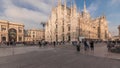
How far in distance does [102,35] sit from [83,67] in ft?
341

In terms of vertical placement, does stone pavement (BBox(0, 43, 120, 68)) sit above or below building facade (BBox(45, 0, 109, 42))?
below

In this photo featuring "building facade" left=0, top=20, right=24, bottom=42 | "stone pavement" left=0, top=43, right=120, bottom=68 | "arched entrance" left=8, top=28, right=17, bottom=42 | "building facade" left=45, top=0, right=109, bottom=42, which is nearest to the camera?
"stone pavement" left=0, top=43, right=120, bottom=68

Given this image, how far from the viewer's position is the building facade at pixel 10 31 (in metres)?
80.9

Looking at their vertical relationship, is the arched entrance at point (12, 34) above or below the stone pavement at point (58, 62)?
above

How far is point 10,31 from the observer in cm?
8712

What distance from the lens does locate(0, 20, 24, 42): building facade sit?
80.9 metres

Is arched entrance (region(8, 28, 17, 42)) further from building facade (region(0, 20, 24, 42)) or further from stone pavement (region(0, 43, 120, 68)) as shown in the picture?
stone pavement (region(0, 43, 120, 68))

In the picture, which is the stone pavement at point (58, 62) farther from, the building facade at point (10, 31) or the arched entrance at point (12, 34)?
the arched entrance at point (12, 34)

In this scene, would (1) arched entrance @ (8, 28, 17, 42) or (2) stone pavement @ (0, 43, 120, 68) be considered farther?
(1) arched entrance @ (8, 28, 17, 42)

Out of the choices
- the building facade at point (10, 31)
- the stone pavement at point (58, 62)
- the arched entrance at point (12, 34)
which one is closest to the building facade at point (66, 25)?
the building facade at point (10, 31)

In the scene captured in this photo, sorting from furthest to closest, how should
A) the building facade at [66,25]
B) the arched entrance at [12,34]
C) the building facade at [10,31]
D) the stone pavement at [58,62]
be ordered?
the arched entrance at [12,34] < the building facade at [10,31] < the building facade at [66,25] < the stone pavement at [58,62]

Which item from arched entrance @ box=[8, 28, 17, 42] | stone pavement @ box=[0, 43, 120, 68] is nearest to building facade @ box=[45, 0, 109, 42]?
arched entrance @ box=[8, 28, 17, 42]

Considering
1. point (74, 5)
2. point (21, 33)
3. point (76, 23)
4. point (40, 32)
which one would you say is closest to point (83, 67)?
point (76, 23)

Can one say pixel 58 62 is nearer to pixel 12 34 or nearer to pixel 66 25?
pixel 66 25
